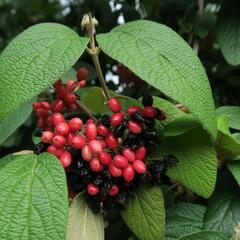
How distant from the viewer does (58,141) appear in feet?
2.22

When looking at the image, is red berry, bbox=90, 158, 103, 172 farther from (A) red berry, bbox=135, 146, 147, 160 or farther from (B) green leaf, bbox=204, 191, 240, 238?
(B) green leaf, bbox=204, 191, 240, 238

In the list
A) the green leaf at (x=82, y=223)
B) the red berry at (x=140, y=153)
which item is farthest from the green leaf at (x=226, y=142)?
the green leaf at (x=82, y=223)

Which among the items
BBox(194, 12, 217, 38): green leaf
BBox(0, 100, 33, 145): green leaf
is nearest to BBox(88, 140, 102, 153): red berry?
BBox(0, 100, 33, 145): green leaf

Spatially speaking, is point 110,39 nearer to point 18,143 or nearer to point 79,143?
point 79,143

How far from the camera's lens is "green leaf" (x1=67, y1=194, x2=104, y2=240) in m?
0.70

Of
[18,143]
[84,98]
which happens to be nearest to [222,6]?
[84,98]

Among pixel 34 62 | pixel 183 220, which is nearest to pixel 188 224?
pixel 183 220

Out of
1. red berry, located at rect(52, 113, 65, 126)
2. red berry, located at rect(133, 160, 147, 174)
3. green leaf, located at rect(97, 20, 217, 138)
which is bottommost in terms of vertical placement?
Answer: red berry, located at rect(133, 160, 147, 174)

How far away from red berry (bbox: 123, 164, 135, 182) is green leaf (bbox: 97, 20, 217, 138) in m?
0.12

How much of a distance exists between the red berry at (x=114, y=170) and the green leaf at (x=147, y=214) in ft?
0.25

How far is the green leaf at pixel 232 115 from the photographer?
33.5 inches

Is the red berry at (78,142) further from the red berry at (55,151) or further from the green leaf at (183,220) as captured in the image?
the green leaf at (183,220)

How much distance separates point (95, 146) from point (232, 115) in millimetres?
326

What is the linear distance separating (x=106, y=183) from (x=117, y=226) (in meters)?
0.39
